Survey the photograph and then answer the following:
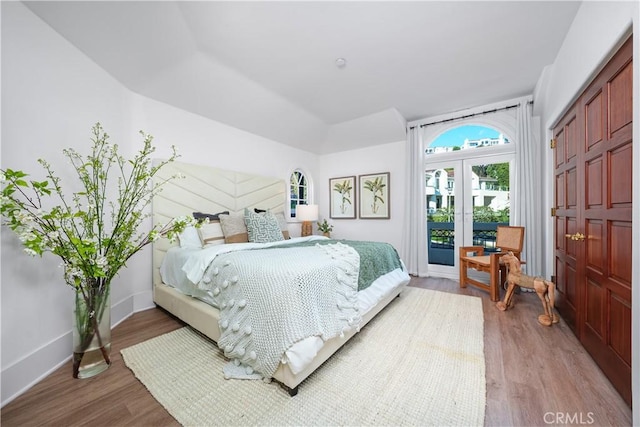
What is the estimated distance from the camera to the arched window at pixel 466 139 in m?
3.57

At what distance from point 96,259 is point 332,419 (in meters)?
1.63

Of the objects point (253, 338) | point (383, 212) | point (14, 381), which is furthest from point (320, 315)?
point (383, 212)

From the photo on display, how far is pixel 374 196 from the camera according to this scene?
4434 mm

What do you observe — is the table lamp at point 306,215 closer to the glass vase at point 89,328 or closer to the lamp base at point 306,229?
the lamp base at point 306,229

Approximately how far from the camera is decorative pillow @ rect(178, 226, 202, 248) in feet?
8.24

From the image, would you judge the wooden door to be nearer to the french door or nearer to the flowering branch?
the french door

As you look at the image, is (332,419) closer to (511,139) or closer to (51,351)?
(51,351)

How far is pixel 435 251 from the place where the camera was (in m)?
4.04

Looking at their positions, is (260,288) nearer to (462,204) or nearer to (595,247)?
(595,247)

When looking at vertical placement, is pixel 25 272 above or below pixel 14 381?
above

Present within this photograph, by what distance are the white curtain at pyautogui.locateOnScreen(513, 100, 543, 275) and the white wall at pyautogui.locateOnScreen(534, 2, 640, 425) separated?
251mm

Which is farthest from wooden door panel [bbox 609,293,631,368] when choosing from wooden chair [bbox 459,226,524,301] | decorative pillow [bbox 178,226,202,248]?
decorative pillow [bbox 178,226,202,248]

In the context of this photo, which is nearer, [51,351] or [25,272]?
[25,272]

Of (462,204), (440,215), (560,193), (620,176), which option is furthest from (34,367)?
(462,204)
